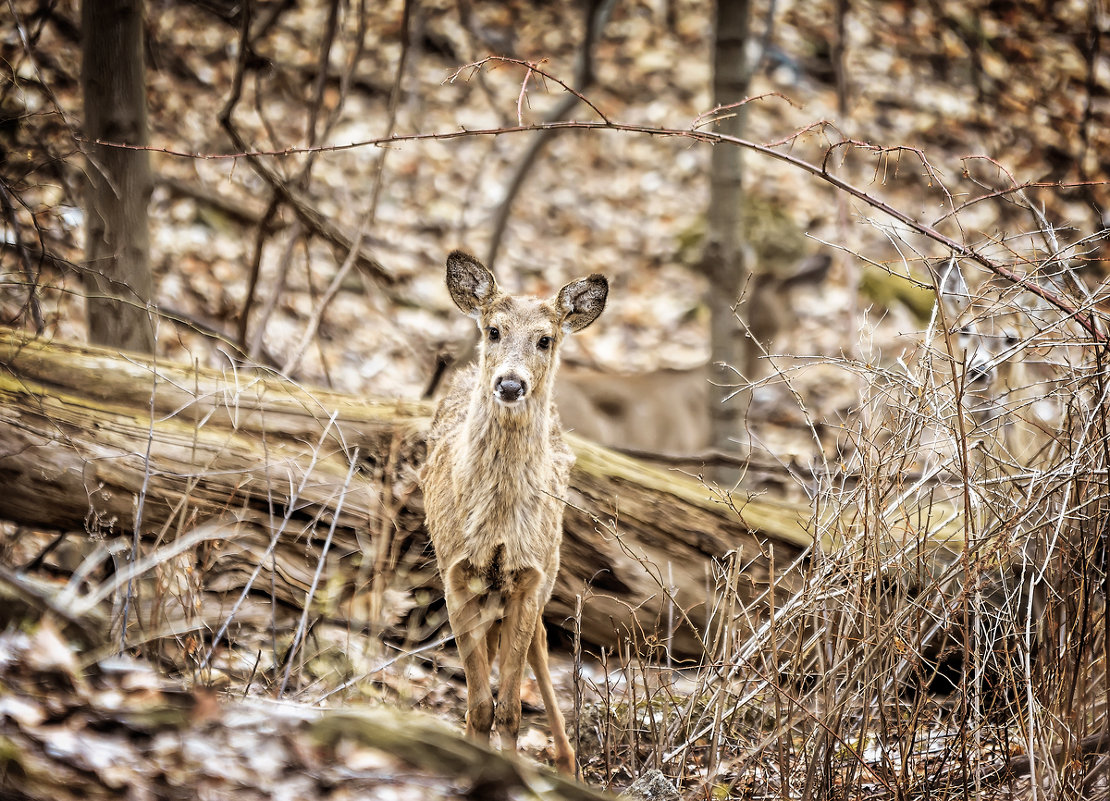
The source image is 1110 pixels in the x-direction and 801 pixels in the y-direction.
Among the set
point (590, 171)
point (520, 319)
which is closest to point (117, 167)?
point (520, 319)

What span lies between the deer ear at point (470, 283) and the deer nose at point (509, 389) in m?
0.68

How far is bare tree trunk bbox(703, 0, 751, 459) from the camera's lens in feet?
21.1

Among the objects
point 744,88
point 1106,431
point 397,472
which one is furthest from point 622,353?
point 1106,431

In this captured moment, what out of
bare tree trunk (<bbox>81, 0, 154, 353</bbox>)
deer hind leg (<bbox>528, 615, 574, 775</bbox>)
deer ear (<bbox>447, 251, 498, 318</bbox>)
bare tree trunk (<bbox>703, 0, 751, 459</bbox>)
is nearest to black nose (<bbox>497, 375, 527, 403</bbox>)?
deer ear (<bbox>447, 251, 498, 318</bbox>)

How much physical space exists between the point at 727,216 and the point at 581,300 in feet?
6.96

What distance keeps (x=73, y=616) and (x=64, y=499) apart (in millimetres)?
2147

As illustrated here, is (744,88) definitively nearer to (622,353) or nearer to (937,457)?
(937,457)

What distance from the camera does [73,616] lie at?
272cm

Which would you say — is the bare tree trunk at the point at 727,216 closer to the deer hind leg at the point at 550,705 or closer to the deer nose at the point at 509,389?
the deer hind leg at the point at 550,705

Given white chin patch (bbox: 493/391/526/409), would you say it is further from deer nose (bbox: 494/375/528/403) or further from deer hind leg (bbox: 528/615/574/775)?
deer hind leg (bbox: 528/615/574/775)

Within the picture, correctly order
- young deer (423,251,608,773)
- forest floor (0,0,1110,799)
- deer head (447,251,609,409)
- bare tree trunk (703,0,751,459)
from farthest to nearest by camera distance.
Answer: forest floor (0,0,1110,799) < bare tree trunk (703,0,751,459) < deer head (447,251,609,409) < young deer (423,251,608,773)

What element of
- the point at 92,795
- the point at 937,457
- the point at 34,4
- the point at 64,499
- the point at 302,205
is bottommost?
the point at 92,795

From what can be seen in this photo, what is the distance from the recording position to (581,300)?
16.1ft

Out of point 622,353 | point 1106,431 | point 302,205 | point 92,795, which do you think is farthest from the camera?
point 622,353
